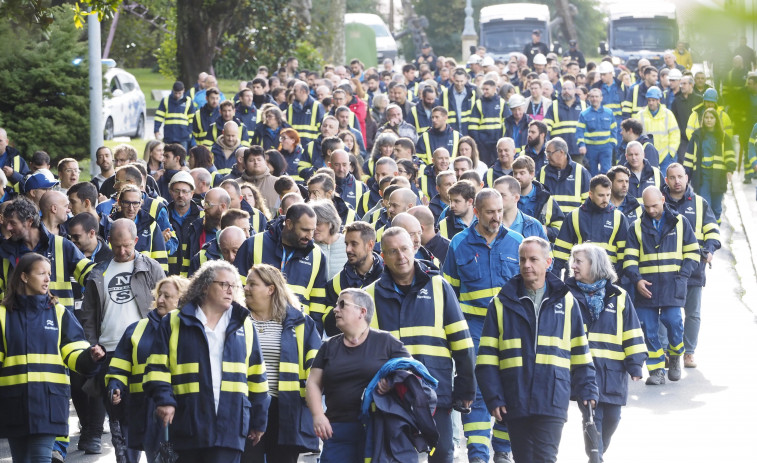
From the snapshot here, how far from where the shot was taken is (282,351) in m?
6.85

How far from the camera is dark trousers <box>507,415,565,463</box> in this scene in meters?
7.07

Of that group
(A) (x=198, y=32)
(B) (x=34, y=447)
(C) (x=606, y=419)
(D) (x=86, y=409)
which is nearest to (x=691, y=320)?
(C) (x=606, y=419)

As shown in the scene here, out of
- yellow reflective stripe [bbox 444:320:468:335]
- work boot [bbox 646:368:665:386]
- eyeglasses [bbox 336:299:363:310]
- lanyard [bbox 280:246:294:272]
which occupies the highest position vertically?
eyeglasses [bbox 336:299:363:310]

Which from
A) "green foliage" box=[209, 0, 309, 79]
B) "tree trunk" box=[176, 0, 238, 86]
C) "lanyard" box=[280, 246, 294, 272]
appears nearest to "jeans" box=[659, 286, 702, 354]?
"lanyard" box=[280, 246, 294, 272]

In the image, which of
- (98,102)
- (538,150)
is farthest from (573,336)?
(98,102)

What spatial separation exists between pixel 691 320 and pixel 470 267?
3969 mm

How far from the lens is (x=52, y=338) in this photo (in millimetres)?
7344

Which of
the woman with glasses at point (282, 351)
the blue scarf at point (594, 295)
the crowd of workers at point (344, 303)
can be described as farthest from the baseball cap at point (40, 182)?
the blue scarf at point (594, 295)

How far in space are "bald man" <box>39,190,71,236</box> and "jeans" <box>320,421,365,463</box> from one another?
387 cm

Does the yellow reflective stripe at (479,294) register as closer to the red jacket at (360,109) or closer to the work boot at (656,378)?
the work boot at (656,378)

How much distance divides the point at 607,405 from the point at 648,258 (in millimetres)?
3139

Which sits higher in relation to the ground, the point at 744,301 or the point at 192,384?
the point at 192,384

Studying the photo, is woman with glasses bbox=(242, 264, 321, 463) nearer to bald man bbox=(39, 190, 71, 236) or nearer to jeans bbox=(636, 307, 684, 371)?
bald man bbox=(39, 190, 71, 236)

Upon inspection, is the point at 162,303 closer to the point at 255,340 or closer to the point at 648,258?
the point at 255,340
